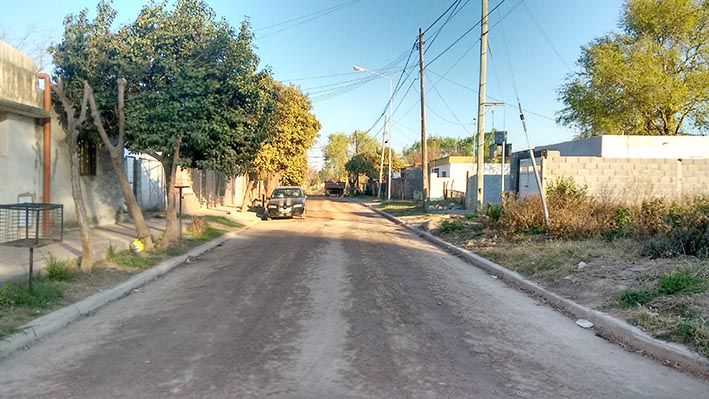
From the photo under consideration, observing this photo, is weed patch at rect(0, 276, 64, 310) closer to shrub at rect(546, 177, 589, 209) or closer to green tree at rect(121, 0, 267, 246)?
green tree at rect(121, 0, 267, 246)

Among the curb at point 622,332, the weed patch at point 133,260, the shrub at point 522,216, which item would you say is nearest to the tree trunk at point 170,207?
the weed patch at point 133,260

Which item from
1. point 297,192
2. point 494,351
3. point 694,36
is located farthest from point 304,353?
point 694,36

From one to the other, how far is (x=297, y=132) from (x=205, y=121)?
19104 mm

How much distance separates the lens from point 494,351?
5480mm

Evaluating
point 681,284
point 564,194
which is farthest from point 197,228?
point 681,284

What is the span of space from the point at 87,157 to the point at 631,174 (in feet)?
55.4

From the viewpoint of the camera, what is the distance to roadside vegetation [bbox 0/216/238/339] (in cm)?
638

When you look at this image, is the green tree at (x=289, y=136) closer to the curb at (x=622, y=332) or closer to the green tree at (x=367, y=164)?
the curb at (x=622, y=332)

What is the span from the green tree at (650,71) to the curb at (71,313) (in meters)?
26.8

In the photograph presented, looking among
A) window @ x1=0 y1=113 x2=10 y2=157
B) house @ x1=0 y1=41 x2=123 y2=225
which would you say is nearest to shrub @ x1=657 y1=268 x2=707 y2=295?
house @ x1=0 y1=41 x2=123 y2=225

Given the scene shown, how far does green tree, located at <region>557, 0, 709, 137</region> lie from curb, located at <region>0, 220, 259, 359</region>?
87.9ft

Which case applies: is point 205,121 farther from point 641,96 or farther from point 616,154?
point 641,96

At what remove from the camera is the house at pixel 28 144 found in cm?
1146

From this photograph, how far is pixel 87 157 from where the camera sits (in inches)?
610
